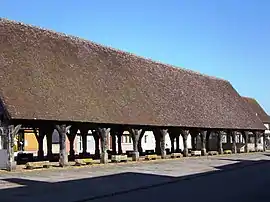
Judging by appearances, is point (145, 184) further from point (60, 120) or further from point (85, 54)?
point (85, 54)

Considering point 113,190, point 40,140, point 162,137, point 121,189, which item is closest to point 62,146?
point 40,140

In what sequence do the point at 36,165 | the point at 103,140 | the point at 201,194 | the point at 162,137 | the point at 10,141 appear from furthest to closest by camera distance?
the point at 162,137 → the point at 103,140 → the point at 36,165 → the point at 10,141 → the point at 201,194

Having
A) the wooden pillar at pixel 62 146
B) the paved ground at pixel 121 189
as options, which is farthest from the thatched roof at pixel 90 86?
the paved ground at pixel 121 189

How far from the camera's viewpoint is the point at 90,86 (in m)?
30.2

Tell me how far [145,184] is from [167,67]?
89.6 feet

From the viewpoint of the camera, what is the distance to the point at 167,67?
43.7m

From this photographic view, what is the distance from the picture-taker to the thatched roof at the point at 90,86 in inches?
982

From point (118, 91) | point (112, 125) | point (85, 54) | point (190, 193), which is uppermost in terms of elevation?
point (85, 54)

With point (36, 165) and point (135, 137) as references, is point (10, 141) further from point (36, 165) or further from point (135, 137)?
point (135, 137)

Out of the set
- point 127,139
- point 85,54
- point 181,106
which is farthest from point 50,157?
point 127,139

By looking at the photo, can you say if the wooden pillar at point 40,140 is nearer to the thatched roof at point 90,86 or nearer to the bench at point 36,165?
the thatched roof at point 90,86

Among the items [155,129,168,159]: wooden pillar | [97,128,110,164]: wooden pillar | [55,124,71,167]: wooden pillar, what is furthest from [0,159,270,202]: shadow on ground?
[155,129,168,159]: wooden pillar

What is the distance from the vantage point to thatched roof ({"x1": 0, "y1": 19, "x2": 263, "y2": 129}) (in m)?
24.9

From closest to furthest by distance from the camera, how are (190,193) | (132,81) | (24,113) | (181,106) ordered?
(190,193)
(24,113)
(132,81)
(181,106)
